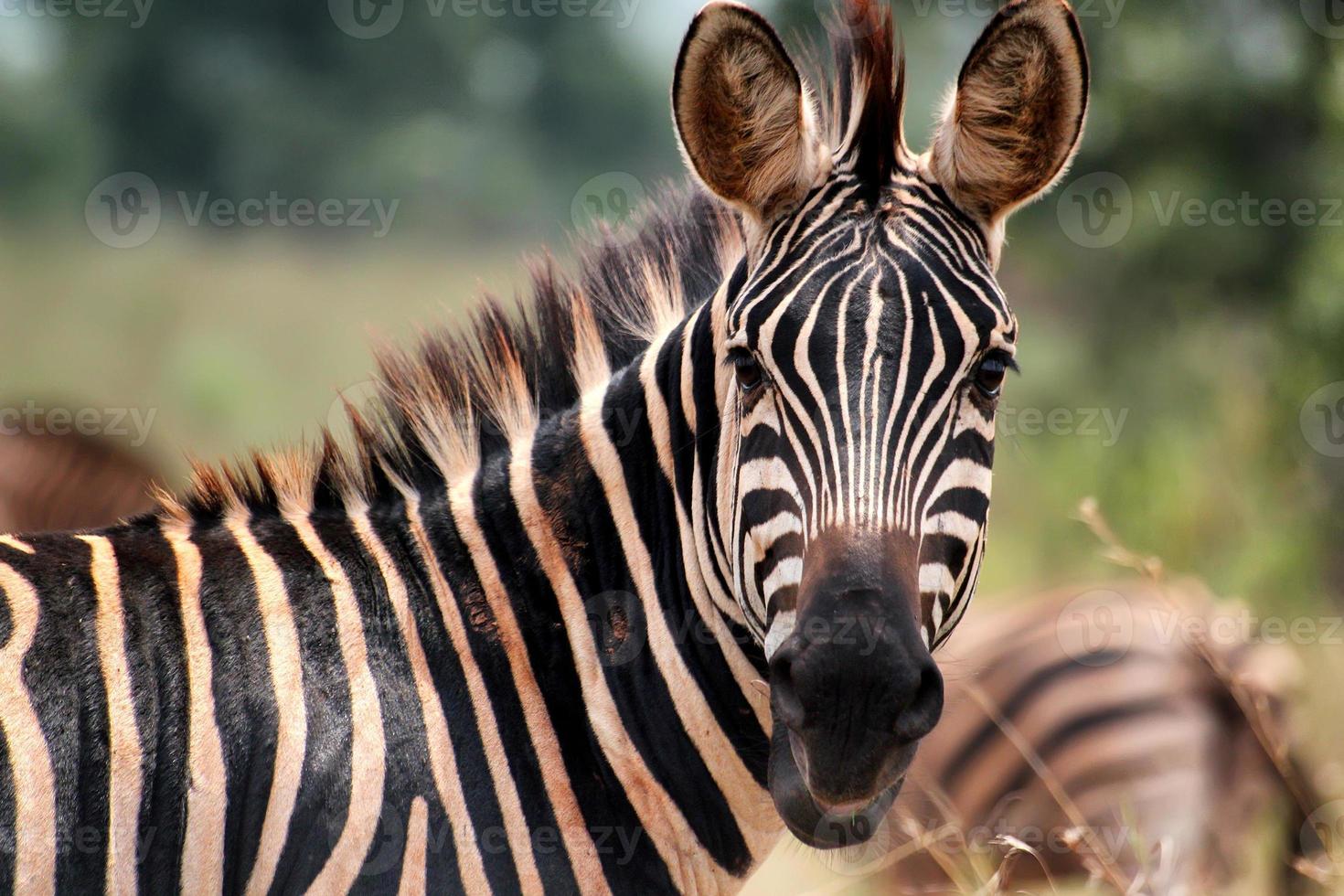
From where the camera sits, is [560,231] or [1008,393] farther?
[1008,393]

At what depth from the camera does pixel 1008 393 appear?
596 inches

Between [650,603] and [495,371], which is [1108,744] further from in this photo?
[495,371]

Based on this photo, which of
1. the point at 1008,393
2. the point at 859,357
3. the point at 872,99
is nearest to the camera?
the point at 859,357

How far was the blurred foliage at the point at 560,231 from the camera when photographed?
11.5 m

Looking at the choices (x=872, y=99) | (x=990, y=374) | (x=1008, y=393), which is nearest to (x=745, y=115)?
(x=872, y=99)

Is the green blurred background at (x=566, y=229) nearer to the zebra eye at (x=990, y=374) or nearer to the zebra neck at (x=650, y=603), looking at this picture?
the zebra neck at (x=650, y=603)

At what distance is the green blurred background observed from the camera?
1134 centimetres

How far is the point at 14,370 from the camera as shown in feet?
52.3

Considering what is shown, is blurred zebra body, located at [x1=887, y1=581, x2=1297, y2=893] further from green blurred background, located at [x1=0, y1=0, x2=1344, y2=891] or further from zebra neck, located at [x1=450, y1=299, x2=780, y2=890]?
zebra neck, located at [x1=450, y1=299, x2=780, y2=890]

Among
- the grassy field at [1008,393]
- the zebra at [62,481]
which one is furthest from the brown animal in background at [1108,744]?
the zebra at [62,481]

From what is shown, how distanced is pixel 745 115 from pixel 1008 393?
41.9ft

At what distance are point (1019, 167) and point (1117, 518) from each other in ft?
33.6

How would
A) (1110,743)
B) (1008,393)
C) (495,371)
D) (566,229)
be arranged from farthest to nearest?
(1008,393)
(1110,743)
(566,229)
(495,371)

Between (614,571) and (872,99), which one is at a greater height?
(872,99)
